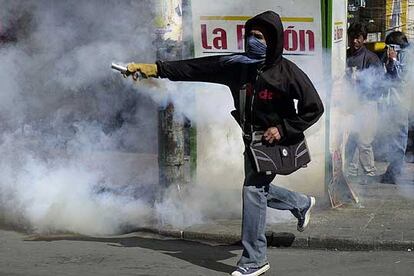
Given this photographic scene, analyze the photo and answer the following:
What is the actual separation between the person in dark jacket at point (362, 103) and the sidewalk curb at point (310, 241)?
6.45 feet

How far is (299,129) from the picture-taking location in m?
5.36

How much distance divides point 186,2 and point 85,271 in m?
2.77

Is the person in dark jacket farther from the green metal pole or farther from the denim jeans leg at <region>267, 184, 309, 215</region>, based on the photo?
the denim jeans leg at <region>267, 184, 309, 215</region>

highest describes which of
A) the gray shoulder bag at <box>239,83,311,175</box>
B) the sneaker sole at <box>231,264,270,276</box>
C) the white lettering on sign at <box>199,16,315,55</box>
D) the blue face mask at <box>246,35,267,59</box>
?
the white lettering on sign at <box>199,16,315,55</box>

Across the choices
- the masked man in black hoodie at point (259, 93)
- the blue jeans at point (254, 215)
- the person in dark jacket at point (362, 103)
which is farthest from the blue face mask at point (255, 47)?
the person in dark jacket at point (362, 103)

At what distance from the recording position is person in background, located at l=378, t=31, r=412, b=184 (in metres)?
8.73

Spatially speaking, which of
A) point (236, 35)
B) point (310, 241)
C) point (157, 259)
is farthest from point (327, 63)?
point (157, 259)

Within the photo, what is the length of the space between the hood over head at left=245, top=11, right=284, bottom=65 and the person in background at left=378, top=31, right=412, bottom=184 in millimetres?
3389

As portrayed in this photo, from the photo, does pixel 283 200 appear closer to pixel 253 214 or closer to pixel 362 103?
pixel 253 214

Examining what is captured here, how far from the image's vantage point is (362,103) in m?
8.07

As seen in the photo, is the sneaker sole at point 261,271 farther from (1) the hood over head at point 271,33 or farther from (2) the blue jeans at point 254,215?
(1) the hood over head at point 271,33

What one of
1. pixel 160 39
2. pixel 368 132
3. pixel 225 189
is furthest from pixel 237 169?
pixel 368 132

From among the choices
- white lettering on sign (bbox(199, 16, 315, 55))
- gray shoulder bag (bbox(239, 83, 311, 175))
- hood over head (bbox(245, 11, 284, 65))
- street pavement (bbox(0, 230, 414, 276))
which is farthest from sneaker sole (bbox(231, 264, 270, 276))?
white lettering on sign (bbox(199, 16, 315, 55))

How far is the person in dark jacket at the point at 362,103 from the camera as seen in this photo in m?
8.21
